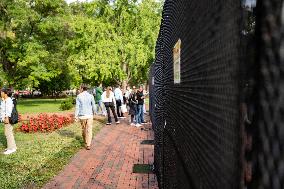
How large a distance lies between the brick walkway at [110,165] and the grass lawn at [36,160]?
238mm

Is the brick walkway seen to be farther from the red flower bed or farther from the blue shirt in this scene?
the red flower bed

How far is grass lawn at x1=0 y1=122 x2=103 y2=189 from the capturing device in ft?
27.4

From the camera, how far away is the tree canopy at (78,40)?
4003cm

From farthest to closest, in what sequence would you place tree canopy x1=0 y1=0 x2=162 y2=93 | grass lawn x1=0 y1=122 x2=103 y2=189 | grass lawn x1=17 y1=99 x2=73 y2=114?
tree canopy x1=0 y1=0 x2=162 y2=93 < grass lawn x1=17 y1=99 x2=73 y2=114 < grass lawn x1=0 y1=122 x2=103 y2=189

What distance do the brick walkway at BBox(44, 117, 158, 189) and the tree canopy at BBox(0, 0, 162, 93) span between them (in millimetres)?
24501

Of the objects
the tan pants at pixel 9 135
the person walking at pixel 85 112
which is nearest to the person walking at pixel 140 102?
the person walking at pixel 85 112

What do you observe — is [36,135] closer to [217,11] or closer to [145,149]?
[145,149]

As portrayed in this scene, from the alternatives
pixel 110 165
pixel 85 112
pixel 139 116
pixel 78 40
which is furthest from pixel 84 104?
pixel 78 40

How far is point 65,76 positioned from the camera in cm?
5809

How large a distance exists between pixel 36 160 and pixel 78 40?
1246 inches

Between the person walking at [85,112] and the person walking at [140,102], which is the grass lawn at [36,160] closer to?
the person walking at [85,112]

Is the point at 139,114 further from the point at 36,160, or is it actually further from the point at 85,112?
the point at 36,160

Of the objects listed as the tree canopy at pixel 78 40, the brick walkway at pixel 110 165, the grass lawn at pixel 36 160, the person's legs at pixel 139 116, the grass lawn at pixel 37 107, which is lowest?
the grass lawn at pixel 37 107

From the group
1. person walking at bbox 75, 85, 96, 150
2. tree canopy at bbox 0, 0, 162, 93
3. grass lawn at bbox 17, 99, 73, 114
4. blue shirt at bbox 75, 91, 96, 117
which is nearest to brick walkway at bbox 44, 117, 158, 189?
person walking at bbox 75, 85, 96, 150
